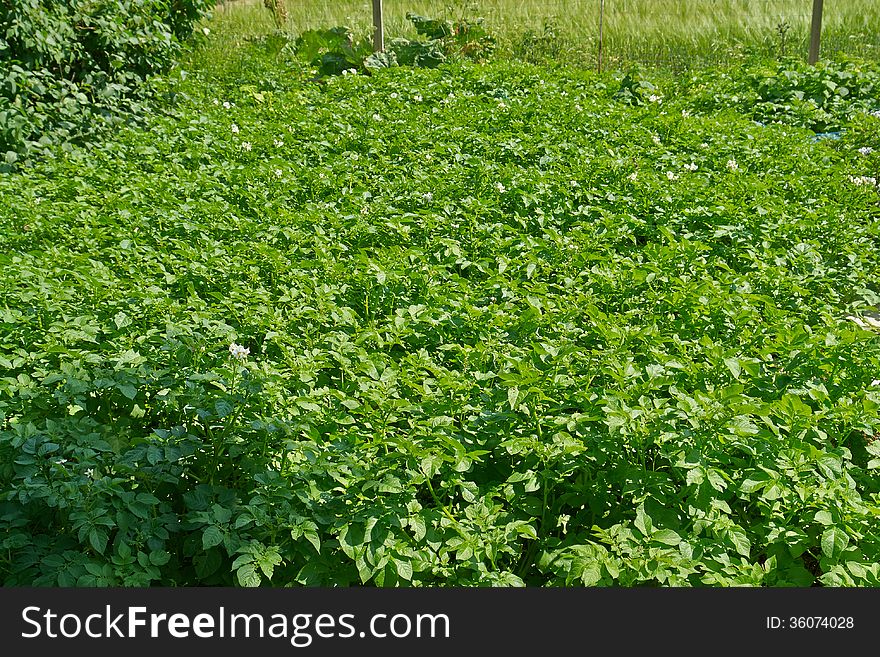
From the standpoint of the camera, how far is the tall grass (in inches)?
394

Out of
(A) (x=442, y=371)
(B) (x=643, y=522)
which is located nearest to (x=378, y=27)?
(A) (x=442, y=371)

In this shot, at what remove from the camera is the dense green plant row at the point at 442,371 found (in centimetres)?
230

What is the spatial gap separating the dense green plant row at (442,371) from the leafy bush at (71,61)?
44.8 inches

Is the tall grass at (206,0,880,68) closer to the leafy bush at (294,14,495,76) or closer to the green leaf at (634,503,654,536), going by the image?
the leafy bush at (294,14,495,76)

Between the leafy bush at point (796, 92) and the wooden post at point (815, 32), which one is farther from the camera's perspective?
the wooden post at point (815, 32)

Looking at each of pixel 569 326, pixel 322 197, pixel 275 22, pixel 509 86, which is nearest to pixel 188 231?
pixel 322 197

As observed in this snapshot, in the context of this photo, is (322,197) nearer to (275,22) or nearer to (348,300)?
(348,300)

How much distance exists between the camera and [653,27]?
10594 millimetres

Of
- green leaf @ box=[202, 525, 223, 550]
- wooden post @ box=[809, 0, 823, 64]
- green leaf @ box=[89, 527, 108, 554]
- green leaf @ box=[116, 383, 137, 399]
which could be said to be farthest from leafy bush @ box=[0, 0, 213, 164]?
wooden post @ box=[809, 0, 823, 64]

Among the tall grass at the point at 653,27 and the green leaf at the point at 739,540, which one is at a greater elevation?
the tall grass at the point at 653,27

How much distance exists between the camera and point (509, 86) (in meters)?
7.93

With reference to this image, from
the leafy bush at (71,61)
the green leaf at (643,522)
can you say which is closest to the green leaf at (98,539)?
the green leaf at (643,522)

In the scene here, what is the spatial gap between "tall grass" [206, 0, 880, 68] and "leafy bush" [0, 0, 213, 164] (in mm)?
4176

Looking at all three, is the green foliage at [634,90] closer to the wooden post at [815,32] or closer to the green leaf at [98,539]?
the wooden post at [815,32]
